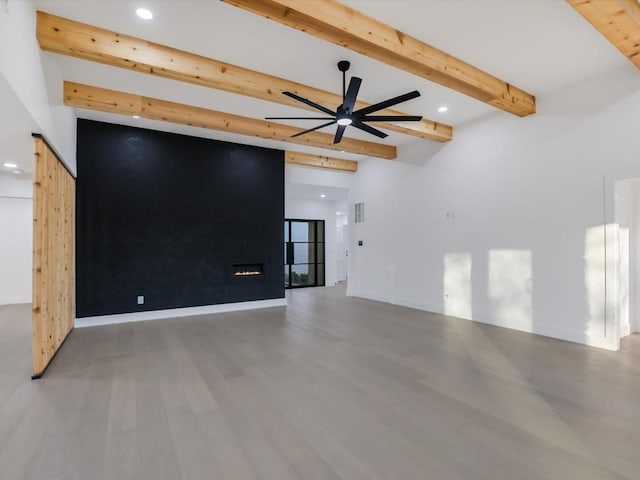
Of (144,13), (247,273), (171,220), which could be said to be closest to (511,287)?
(247,273)

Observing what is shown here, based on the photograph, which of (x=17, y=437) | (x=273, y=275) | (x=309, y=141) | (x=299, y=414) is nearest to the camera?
(x=17, y=437)

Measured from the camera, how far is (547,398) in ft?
9.05

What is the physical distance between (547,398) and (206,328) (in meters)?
4.35

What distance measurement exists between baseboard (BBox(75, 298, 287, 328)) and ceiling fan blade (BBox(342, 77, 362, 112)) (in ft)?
14.6

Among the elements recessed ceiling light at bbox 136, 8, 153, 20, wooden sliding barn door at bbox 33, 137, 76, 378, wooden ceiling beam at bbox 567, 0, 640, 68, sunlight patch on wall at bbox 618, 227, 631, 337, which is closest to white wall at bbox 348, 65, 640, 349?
sunlight patch on wall at bbox 618, 227, 631, 337

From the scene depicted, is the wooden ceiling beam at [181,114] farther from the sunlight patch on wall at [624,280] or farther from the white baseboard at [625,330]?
the white baseboard at [625,330]

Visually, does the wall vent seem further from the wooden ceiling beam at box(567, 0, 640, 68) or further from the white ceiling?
the white ceiling

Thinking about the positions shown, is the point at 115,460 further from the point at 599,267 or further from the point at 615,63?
the point at 615,63

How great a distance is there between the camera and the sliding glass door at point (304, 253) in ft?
33.3

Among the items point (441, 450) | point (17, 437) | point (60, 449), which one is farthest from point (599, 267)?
point (17, 437)

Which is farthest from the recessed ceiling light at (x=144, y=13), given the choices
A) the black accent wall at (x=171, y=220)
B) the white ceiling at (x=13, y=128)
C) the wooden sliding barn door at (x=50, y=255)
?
the black accent wall at (x=171, y=220)

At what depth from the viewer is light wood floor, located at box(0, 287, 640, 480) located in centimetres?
195

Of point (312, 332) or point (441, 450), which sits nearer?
point (441, 450)

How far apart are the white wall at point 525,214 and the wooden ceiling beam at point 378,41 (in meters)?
1.03
